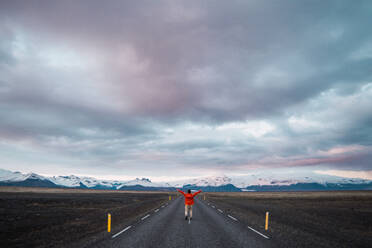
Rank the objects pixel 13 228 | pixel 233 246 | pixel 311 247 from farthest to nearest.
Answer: pixel 13 228 < pixel 311 247 < pixel 233 246

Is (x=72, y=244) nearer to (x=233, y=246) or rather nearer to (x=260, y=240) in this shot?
(x=233, y=246)

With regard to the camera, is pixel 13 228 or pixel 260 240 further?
pixel 13 228

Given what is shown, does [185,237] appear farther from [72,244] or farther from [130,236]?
[72,244]

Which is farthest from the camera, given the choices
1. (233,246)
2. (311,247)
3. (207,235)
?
(207,235)

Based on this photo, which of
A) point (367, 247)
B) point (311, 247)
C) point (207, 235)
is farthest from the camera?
point (207, 235)

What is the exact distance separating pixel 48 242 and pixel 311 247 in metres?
11.5

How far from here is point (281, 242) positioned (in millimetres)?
10727

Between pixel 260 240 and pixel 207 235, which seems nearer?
pixel 260 240

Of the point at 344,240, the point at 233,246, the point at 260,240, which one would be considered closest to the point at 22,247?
the point at 233,246

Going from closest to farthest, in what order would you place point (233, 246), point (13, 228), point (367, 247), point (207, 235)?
point (233, 246)
point (367, 247)
point (207, 235)
point (13, 228)

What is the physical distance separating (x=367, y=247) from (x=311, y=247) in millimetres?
2934

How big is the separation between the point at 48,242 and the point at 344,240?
14.2 metres

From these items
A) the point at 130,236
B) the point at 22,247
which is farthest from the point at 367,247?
the point at 22,247

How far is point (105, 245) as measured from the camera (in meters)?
9.45
